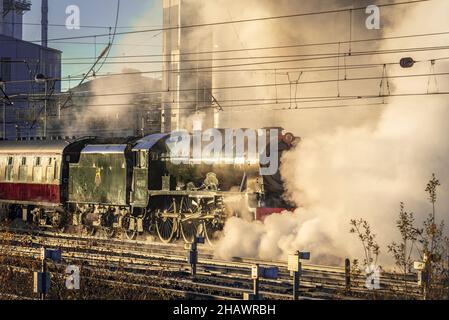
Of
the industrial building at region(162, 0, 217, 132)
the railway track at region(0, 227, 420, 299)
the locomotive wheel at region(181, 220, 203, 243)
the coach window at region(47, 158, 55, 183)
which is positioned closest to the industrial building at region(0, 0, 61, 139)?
the industrial building at region(162, 0, 217, 132)

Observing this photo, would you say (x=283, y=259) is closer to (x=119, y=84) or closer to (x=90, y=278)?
(x=90, y=278)

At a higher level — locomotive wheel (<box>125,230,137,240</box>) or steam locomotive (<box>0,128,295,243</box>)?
steam locomotive (<box>0,128,295,243</box>)

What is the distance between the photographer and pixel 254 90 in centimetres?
2731

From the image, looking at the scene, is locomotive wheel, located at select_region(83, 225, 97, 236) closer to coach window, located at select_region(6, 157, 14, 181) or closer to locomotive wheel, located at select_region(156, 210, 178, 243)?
locomotive wheel, located at select_region(156, 210, 178, 243)

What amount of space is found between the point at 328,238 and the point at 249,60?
46.3 feet

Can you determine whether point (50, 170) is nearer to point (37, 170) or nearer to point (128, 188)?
point (37, 170)

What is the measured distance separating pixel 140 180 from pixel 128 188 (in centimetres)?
53

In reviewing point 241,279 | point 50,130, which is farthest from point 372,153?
point 50,130

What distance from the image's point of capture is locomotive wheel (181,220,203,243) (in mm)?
16969

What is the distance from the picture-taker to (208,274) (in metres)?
12.2

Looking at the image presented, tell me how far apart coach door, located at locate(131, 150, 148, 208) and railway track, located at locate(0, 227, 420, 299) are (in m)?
1.87

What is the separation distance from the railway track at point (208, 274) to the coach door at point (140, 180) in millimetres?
1873

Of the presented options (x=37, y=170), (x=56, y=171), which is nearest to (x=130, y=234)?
(x=56, y=171)

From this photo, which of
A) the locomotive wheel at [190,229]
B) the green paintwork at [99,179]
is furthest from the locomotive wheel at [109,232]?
the locomotive wheel at [190,229]
